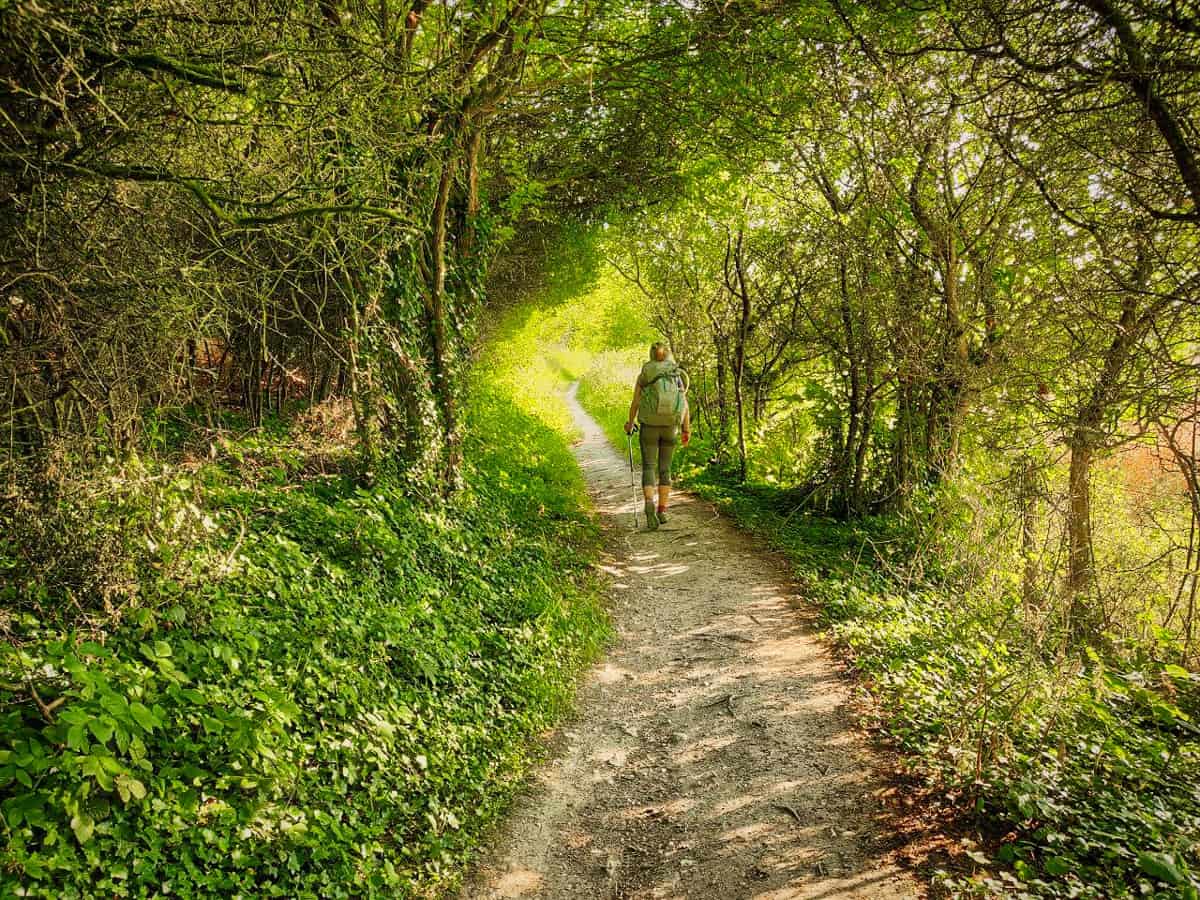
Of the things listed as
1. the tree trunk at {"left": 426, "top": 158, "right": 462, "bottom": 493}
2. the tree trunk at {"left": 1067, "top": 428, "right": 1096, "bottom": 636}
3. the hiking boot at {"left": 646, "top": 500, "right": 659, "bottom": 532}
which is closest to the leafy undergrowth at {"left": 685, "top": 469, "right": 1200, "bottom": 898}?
the tree trunk at {"left": 1067, "top": 428, "right": 1096, "bottom": 636}

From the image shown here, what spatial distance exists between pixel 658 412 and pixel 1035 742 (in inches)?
251

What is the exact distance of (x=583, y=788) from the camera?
466cm

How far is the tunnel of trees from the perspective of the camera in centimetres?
342

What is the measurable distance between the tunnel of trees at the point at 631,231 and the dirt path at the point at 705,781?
91cm

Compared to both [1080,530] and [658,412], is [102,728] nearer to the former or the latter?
[658,412]

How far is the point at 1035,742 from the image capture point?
4.47 m

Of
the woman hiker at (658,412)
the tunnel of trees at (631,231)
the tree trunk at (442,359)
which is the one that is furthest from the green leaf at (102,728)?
the woman hiker at (658,412)

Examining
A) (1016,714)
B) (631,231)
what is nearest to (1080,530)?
(1016,714)

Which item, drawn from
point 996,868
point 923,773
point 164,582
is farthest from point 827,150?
point 164,582

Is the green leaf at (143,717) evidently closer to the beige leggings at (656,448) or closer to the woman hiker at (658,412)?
the woman hiker at (658,412)

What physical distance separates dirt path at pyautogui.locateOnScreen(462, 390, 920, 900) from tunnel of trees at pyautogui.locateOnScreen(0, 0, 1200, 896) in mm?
910

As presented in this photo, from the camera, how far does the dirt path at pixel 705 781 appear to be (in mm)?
3744

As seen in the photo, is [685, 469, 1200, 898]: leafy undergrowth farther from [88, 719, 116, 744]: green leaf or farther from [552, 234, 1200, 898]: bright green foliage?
[88, 719, 116, 744]: green leaf

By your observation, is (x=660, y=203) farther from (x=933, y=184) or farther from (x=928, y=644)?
(x=928, y=644)
